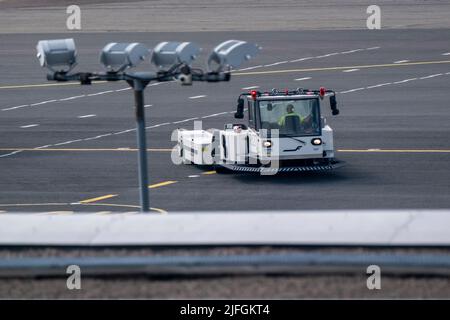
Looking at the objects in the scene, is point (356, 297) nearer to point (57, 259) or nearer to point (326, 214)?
point (326, 214)

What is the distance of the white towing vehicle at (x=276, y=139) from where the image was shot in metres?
36.7

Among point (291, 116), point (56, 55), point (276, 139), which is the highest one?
point (56, 55)

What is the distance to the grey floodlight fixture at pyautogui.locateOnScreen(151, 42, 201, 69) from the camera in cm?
1820

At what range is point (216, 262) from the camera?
439 inches

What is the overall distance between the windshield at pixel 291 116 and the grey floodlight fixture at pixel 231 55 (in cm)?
1901

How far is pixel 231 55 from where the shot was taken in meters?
17.9

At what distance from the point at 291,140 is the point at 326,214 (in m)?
25.1

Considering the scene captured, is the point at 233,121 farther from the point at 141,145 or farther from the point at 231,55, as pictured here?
the point at 141,145

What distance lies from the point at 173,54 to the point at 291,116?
1948 cm

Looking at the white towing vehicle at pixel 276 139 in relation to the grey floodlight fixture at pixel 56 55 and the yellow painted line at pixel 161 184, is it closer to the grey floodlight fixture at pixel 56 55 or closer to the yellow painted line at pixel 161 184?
the yellow painted line at pixel 161 184

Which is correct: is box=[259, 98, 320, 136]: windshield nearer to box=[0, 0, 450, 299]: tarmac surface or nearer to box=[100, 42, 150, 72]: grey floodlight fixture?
box=[0, 0, 450, 299]: tarmac surface

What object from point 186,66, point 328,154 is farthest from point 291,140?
point 186,66

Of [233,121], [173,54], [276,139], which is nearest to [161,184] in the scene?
[276,139]

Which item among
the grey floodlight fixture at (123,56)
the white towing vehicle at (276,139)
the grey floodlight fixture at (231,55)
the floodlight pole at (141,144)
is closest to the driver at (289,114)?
the white towing vehicle at (276,139)
